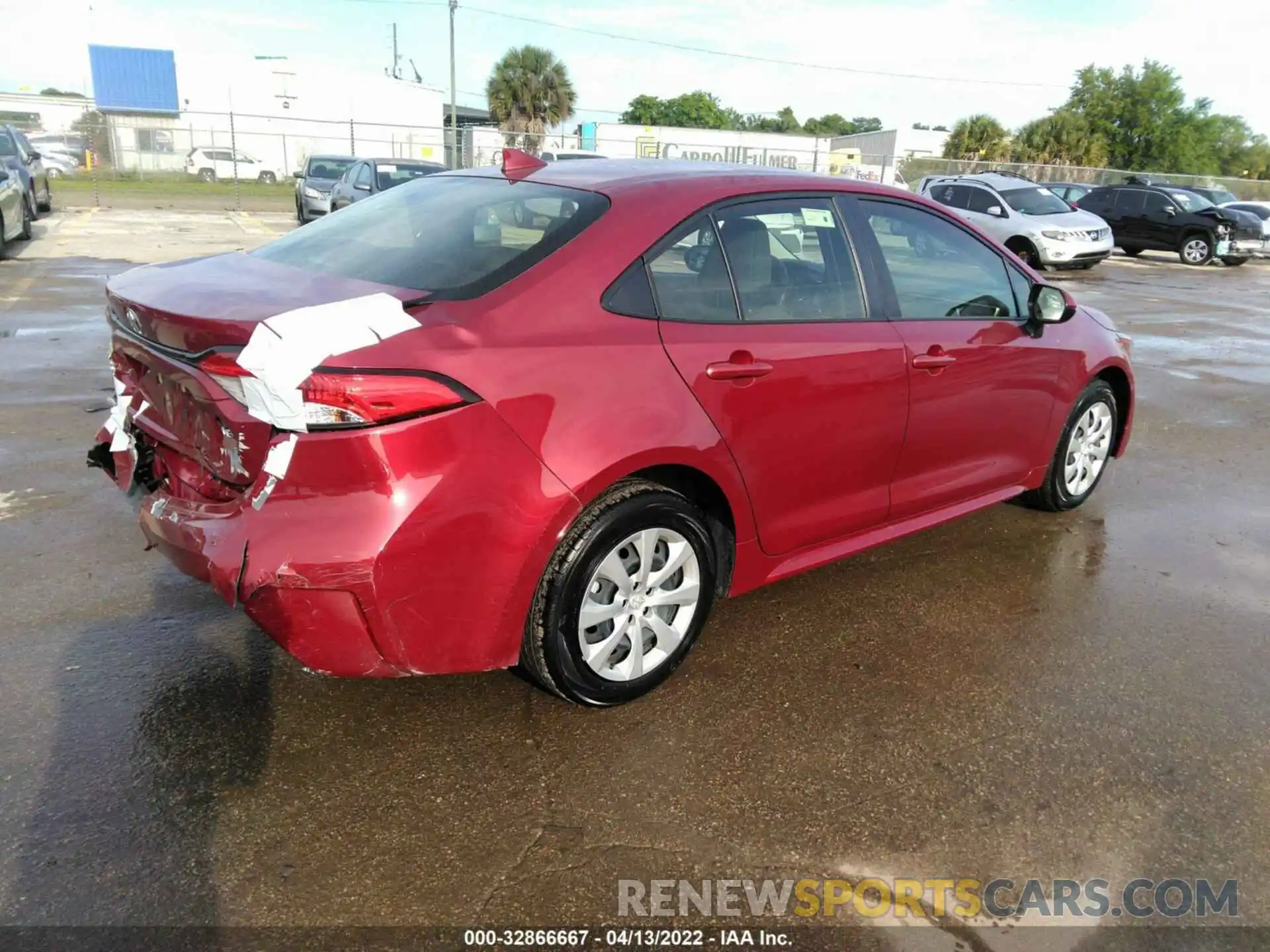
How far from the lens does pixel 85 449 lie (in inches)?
209

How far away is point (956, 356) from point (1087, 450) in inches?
63.2

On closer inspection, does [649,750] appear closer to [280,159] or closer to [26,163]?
[26,163]

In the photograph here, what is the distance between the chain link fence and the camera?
A: 28.9 metres

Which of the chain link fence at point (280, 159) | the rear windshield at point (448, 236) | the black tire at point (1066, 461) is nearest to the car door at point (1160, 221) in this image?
the chain link fence at point (280, 159)

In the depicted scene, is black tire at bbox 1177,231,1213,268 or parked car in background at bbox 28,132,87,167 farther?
parked car in background at bbox 28,132,87,167

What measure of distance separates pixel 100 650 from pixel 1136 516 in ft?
16.2

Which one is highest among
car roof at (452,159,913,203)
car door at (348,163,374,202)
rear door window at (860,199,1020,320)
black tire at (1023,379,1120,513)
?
car roof at (452,159,913,203)

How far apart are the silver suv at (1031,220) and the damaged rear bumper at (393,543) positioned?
54.3 ft

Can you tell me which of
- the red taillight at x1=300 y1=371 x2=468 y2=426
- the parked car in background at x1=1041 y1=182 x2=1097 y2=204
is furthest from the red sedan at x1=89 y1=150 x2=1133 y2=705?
the parked car in background at x1=1041 y1=182 x2=1097 y2=204

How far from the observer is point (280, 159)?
1656 inches

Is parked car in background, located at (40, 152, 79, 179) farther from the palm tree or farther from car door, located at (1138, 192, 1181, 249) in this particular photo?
car door, located at (1138, 192, 1181, 249)

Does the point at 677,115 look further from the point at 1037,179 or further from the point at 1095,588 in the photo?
the point at 1095,588

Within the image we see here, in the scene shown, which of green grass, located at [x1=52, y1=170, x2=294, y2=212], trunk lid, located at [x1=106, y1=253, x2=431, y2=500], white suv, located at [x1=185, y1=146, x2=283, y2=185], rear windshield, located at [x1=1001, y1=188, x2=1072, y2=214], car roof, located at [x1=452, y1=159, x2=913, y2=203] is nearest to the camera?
trunk lid, located at [x1=106, y1=253, x2=431, y2=500]

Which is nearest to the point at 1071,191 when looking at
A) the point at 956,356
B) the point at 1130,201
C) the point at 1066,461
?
the point at 1130,201
